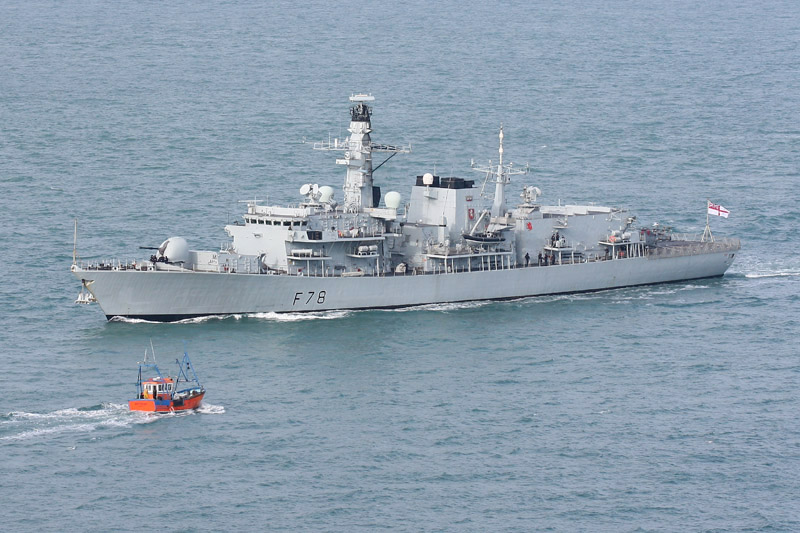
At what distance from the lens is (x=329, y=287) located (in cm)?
8619

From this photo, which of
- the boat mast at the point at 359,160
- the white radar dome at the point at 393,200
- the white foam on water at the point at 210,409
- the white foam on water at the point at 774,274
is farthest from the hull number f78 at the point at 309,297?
the white foam on water at the point at 774,274

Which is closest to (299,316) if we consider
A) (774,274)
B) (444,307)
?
(444,307)

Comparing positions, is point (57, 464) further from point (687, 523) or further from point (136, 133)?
point (136, 133)

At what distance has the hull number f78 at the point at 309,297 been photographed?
8556 cm

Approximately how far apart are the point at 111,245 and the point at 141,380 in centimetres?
2622

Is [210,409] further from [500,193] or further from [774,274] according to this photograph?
[774,274]

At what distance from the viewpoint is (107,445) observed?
211 ft

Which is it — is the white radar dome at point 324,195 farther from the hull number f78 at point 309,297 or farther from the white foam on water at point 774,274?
the white foam on water at point 774,274

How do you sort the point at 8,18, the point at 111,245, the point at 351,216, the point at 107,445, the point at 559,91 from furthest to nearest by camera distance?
the point at 8,18
the point at 559,91
the point at 111,245
the point at 351,216
the point at 107,445

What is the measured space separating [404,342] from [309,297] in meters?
7.81

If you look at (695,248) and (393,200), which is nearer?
(393,200)

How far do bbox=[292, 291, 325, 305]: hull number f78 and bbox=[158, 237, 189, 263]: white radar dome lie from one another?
6.53m

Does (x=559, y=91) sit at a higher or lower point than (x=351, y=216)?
higher

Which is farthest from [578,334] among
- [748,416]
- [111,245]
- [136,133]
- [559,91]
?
[559,91]
